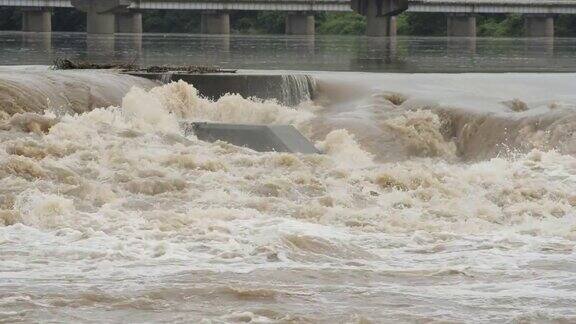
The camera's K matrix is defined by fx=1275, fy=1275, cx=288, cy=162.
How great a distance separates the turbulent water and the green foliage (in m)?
115

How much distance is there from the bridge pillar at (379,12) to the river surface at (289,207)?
8583cm

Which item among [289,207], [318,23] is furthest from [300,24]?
[289,207]

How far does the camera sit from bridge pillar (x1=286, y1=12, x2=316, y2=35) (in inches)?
5261

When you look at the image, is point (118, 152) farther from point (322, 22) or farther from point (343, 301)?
point (322, 22)

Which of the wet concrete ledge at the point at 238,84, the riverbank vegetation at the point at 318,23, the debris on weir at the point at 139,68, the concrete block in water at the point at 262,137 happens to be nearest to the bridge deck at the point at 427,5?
the riverbank vegetation at the point at 318,23

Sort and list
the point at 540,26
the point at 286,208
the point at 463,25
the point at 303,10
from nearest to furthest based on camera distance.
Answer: the point at 286,208 → the point at 303,10 → the point at 540,26 → the point at 463,25

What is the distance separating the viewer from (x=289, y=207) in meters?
19.2

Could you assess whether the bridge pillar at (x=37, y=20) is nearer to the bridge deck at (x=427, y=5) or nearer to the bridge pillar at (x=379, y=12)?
the bridge deck at (x=427, y=5)

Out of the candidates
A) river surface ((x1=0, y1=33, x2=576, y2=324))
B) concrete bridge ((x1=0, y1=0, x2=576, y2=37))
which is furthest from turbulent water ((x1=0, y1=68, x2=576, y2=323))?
concrete bridge ((x1=0, y1=0, x2=576, y2=37))

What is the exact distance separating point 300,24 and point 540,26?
2490 cm

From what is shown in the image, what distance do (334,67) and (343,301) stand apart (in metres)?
34.6

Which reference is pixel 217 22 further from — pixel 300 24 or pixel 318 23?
pixel 318 23

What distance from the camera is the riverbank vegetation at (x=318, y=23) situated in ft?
467

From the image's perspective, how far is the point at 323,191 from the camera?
21.0m
